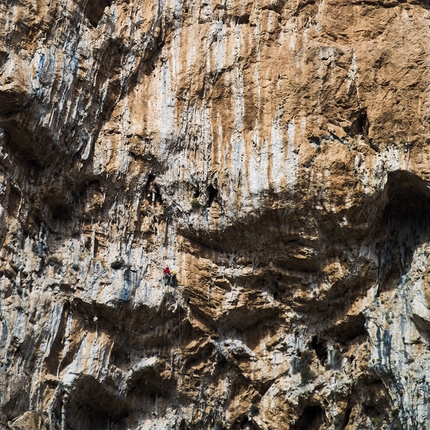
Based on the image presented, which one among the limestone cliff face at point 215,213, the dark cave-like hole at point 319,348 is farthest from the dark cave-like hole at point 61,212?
the dark cave-like hole at point 319,348

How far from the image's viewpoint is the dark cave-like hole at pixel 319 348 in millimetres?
20484

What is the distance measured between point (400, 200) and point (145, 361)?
6.17 m

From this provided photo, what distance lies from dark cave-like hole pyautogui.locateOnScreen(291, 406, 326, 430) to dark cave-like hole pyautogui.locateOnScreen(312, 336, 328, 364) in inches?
40.4

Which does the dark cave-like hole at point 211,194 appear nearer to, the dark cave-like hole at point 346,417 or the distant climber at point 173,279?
the distant climber at point 173,279

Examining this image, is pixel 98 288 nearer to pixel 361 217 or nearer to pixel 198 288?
pixel 198 288

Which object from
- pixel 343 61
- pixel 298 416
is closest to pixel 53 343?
pixel 298 416

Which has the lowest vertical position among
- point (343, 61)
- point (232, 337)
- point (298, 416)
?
point (298, 416)

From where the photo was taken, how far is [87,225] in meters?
20.4

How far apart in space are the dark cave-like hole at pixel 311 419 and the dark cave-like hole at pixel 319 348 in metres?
1.03

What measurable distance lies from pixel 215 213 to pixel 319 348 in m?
3.56

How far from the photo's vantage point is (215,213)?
20172 millimetres

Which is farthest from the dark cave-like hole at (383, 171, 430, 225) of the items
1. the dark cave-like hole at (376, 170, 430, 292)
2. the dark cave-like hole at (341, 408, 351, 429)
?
the dark cave-like hole at (341, 408, 351, 429)

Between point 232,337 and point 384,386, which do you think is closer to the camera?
point 384,386

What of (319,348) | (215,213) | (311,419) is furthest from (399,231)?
(311,419)
